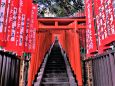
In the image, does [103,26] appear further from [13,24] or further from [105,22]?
[13,24]

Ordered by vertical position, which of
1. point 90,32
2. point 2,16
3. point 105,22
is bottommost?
point 90,32

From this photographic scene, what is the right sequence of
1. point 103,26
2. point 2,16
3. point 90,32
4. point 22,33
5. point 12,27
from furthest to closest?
point 90,32
point 22,33
point 12,27
point 103,26
point 2,16

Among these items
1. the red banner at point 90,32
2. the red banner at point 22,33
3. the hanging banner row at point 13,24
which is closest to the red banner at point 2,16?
the hanging banner row at point 13,24

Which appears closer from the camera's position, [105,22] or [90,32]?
[105,22]

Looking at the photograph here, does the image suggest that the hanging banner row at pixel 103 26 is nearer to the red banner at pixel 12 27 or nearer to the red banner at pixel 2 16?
Result: the red banner at pixel 12 27

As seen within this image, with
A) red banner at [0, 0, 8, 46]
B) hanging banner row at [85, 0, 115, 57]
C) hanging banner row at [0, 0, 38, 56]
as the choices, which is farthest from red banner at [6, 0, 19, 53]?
hanging banner row at [85, 0, 115, 57]

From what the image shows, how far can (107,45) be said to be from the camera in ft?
16.3

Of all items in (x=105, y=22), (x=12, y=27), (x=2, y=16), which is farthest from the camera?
(x=12, y=27)

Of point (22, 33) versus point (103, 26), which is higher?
point (103, 26)

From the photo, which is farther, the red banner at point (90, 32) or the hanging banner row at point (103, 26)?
the red banner at point (90, 32)

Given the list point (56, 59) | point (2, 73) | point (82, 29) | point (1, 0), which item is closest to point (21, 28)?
point (1, 0)

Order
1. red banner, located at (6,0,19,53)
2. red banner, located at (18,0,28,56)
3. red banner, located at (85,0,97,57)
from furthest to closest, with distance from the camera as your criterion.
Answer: red banner, located at (85,0,97,57), red banner, located at (18,0,28,56), red banner, located at (6,0,19,53)

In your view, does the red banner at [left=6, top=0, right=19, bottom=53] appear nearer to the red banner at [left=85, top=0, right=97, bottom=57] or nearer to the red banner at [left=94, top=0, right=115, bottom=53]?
the red banner at [left=94, top=0, right=115, bottom=53]

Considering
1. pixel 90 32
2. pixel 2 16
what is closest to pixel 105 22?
pixel 90 32
